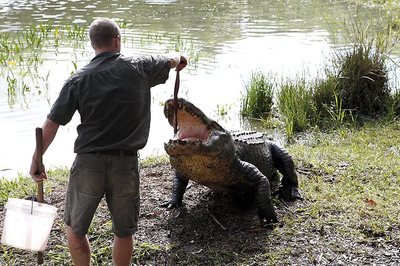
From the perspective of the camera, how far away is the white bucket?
3938 mm

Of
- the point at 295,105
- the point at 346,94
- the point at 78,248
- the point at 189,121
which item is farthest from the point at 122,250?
the point at 346,94

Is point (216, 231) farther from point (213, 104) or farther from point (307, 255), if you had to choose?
point (213, 104)

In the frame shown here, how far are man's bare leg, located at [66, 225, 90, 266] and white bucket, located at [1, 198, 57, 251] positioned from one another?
0.57 ft

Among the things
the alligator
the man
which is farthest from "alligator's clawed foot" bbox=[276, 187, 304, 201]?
the man

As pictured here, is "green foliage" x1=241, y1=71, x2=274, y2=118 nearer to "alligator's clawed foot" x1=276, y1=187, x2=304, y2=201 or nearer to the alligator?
the alligator

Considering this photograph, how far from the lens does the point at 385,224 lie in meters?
4.83

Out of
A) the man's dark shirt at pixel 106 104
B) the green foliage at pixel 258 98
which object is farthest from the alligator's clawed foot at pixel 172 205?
the green foliage at pixel 258 98

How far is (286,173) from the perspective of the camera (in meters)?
5.66

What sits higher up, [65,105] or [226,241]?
[65,105]

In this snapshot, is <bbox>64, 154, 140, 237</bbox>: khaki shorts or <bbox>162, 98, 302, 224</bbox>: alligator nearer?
<bbox>64, 154, 140, 237</bbox>: khaki shorts

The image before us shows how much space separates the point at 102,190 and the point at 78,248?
41 centimetres

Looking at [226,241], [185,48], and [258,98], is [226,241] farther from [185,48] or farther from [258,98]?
[185,48]

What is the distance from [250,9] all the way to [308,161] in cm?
1442

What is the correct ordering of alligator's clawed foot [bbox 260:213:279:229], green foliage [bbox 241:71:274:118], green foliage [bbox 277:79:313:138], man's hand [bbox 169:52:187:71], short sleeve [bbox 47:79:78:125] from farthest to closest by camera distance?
green foliage [bbox 241:71:274:118]
green foliage [bbox 277:79:313:138]
alligator's clawed foot [bbox 260:213:279:229]
man's hand [bbox 169:52:187:71]
short sleeve [bbox 47:79:78:125]
